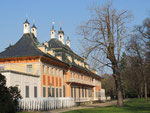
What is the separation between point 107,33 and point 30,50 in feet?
34.8

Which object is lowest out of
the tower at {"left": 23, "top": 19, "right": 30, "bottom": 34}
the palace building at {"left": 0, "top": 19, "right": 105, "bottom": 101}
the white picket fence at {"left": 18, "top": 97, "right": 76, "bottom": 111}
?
the white picket fence at {"left": 18, "top": 97, "right": 76, "bottom": 111}

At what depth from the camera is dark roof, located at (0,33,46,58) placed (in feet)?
107

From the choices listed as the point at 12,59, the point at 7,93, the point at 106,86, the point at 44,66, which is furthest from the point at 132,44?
the point at 106,86

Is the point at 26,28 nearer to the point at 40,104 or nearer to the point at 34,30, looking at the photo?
the point at 34,30

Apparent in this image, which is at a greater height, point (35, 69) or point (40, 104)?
point (35, 69)

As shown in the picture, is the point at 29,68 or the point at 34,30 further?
the point at 34,30

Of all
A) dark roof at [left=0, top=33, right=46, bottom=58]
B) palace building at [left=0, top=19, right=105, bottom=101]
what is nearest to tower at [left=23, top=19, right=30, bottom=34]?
palace building at [left=0, top=19, right=105, bottom=101]

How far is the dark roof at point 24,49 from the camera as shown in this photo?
32.5m

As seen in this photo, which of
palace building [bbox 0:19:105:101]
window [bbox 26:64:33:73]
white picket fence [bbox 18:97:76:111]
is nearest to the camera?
white picket fence [bbox 18:97:76:111]

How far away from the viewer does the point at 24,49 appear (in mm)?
34125

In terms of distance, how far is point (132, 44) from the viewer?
40500 millimetres

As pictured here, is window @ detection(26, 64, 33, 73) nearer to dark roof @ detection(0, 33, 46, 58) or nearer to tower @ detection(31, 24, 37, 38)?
dark roof @ detection(0, 33, 46, 58)

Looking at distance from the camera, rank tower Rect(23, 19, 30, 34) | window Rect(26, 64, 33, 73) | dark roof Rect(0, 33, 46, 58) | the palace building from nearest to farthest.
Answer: the palace building < window Rect(26, 64, 33, 73) < dark roof Rect(0, 33, 46, 58) < tower Rect(23, 19, 30, 34)

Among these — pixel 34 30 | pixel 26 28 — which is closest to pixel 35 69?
pixel 26 28
